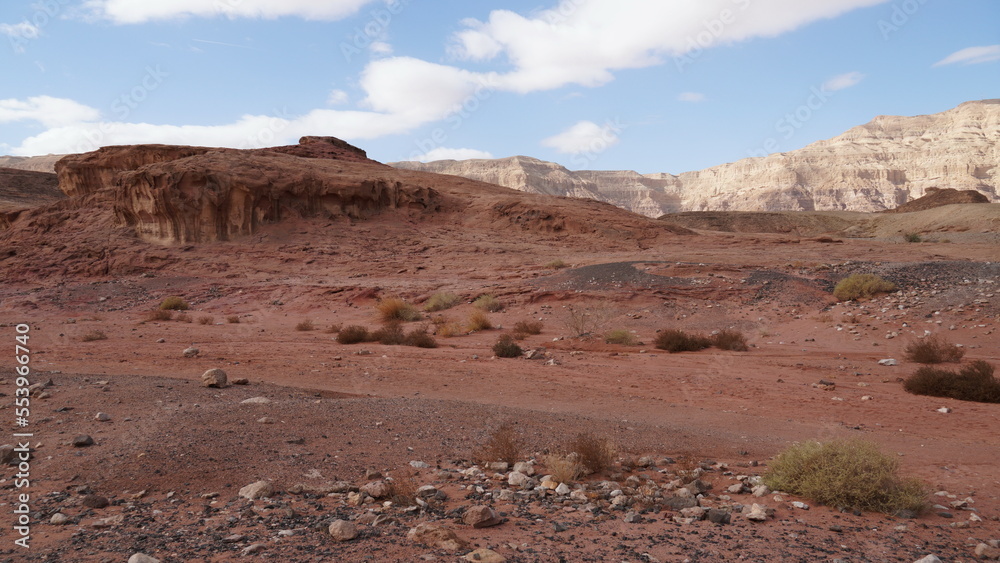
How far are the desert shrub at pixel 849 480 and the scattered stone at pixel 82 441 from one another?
5410 millimetres

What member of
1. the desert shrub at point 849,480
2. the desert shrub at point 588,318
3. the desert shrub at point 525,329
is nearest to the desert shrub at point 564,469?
the desert shrub at point 849,480

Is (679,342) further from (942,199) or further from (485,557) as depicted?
(942,199)

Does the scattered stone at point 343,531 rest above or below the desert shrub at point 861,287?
below

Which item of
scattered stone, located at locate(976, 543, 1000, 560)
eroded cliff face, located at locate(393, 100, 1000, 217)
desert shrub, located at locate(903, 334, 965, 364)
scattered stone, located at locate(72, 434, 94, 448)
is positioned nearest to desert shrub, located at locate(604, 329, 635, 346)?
desert shrub, located at locate(903, 334, 965, 364)

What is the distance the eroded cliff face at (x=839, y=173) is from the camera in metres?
96.0

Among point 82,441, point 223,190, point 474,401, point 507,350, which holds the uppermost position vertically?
point 223,190

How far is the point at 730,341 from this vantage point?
38.9 ft

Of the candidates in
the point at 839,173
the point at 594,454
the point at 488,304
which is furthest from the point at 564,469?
the point at 839,173

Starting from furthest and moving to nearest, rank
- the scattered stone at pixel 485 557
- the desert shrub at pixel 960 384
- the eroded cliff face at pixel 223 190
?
the eroded cliff face at pixel 223 190, the desert shrub at pixel 960 384, the scattered stone at pixel 485 557

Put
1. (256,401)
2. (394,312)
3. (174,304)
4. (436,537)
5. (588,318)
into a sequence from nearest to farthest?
(436,537) < (256,401) < (588,318) < (394,312) < (174,304)

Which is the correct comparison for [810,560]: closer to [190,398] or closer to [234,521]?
[234,521]

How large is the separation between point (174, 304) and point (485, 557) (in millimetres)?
18279

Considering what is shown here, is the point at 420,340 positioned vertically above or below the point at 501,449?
below

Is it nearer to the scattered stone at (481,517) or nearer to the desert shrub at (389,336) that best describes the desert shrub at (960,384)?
the scattered stone at (481,517)
